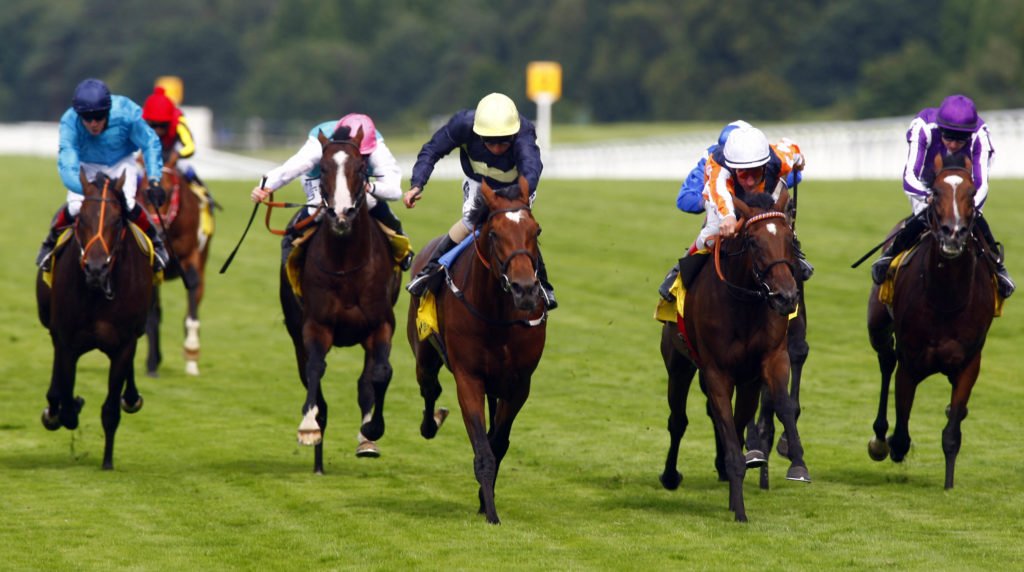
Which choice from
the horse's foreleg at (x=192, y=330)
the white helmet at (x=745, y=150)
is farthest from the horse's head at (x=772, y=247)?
the horse's foreleg at (x=192, y=330)

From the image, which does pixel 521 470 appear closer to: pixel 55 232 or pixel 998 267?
pixel 998 267

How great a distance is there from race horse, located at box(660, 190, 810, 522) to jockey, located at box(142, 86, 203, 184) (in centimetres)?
792

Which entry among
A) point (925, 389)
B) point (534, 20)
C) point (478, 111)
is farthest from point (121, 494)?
point (534, 20)

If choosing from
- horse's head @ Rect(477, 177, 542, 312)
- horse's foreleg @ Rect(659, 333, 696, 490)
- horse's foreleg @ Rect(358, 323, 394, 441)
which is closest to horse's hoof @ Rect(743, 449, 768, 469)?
horse's foreleg @ Rect(659, 333, 696, 490)

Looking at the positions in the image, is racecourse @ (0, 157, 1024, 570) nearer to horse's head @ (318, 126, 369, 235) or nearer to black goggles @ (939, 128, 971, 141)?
horse's head @ (318, 126, 369, 235)

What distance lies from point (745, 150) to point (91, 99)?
4.96m

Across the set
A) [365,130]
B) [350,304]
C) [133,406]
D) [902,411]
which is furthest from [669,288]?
[133,406]

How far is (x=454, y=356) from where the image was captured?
1116 centimetres

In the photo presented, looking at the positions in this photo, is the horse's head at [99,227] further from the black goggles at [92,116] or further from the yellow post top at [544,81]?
the yellow post top at [544,81]

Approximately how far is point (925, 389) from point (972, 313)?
5.65m

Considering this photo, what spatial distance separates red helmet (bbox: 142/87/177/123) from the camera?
58.8ft

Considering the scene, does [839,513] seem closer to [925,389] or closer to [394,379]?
[925,389]

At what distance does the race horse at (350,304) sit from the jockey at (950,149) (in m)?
3.46

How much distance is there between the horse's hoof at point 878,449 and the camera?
1302cm
